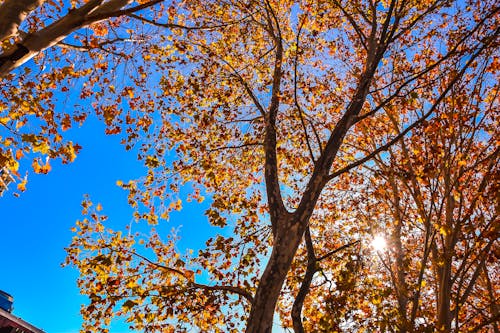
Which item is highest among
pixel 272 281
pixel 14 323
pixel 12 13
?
pixel 12 13

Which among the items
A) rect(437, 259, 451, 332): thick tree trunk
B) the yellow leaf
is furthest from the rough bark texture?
rect(437, 259, 451, 332): thick tree trunk

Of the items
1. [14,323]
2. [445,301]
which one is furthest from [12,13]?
[14,323]

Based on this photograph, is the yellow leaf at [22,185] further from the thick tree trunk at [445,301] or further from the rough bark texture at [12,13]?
the thick tree trunk at [445,301]

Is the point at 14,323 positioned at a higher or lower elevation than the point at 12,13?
lower

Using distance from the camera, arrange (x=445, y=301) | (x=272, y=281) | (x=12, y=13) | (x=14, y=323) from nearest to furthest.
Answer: (x=12, y=13), (x=272, y=281), (x=445, y=301), (x=14, y=323)

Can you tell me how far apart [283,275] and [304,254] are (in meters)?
5.81

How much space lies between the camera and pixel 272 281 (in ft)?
18.0

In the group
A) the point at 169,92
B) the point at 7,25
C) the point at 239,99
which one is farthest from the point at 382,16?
the point at 7,25

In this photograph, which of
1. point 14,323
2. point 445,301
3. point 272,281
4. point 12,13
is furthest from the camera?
point 14,323

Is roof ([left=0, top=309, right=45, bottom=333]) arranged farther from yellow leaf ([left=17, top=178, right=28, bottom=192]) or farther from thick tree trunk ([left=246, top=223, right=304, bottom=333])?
thick tree trunk ([left=246, top=223, right=304, bottom=333])

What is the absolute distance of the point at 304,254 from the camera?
36.7ft

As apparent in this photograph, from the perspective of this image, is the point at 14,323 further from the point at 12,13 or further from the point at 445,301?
the point at 445,301

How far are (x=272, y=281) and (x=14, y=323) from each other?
20273mm

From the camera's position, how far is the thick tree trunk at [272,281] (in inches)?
209
